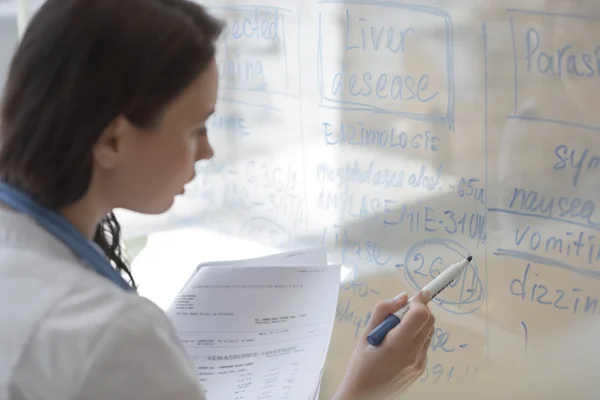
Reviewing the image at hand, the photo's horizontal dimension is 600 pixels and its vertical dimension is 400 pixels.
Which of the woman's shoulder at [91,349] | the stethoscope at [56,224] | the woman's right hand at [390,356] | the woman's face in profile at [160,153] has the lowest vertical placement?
the woman's right hand at [390,356]

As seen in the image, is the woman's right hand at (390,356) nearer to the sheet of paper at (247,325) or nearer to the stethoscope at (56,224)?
the sheet of paper at (247,325)

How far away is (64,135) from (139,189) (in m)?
0.09

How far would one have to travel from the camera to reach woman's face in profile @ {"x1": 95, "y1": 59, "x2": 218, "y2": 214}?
24.7 inches

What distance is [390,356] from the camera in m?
0.80

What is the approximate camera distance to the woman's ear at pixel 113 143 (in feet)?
2.00

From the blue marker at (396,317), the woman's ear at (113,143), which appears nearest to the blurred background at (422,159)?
the blue marker at (396,317)

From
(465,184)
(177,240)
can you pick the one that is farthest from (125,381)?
(177,240)

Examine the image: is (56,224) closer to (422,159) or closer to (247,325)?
(247,325)

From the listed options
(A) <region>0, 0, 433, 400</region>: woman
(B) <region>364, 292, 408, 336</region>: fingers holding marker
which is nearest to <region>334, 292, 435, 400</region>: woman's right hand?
(B) <region>364, 292, 408, 336</region>: fingers holding marker

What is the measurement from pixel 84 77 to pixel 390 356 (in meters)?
0.46

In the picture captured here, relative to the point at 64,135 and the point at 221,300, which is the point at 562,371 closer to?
the point at 221,300

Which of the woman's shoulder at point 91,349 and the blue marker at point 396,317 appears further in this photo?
the blue marker at point 396,317

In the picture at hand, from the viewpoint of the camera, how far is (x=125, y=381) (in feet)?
1.76

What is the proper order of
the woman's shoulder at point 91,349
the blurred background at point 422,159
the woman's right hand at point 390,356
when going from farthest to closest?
the blurred background at point 422,159 → the woman's right hand at point 390,356 → the woman's shoulder at point 91,349
